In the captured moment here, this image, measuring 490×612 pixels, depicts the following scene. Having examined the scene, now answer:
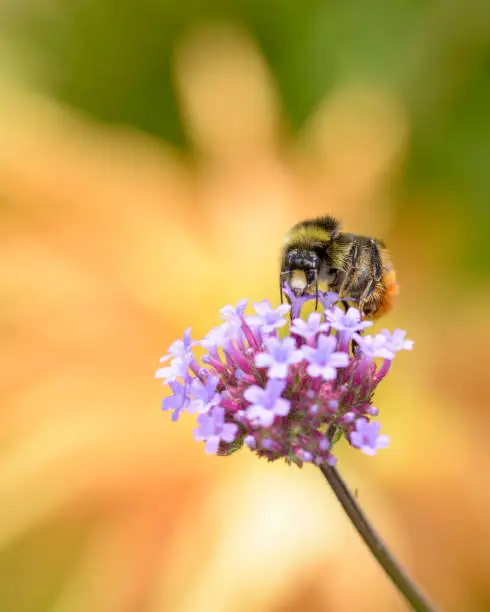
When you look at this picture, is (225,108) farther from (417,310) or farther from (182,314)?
(417,310)

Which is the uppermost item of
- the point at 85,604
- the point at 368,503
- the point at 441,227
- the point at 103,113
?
the point at 103,113

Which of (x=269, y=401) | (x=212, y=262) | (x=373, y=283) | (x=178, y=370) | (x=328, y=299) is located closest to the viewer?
(x=269, y=401)

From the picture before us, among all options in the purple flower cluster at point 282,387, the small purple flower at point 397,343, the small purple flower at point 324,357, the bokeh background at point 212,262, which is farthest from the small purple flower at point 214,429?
the bokeh background at point 212,262

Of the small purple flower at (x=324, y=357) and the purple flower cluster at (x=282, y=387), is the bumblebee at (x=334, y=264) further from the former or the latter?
the small purple flower at (x=324, y=357)

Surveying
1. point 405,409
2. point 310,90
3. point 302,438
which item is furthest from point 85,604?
point 310,90

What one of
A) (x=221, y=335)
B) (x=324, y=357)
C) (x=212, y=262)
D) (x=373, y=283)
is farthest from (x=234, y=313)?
(x=212, y=262)

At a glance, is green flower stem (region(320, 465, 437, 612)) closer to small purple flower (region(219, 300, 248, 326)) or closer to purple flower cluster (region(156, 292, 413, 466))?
purple flower cluster (region(156, 292, 413, 466))

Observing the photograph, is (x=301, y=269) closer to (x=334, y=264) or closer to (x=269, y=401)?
(x=334, y=264)
